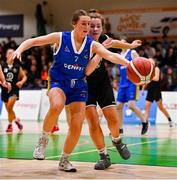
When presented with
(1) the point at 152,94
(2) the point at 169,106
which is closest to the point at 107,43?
(1) the point at 152,94

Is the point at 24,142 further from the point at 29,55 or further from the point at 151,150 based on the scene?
the point at 29,55

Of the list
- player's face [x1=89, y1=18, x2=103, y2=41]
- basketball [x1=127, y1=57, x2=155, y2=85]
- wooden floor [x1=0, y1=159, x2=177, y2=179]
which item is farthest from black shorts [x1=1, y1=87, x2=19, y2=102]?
basketball [x1=127, y1=57, x2=155, y2=85]

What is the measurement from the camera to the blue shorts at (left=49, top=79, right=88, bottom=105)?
627 centimetres

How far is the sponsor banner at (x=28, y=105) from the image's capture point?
19250 mm

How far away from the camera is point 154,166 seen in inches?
267

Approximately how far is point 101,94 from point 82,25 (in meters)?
1.18

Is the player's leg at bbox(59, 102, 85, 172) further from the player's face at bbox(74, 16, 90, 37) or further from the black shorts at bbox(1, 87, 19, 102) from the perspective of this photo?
the black shorts at bbox(1, 87, 19, 102)

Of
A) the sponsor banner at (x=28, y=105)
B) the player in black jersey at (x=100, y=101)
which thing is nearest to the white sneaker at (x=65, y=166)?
the player in black jersey at (x=100, y=101)

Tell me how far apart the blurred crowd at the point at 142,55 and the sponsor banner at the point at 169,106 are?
183 cm

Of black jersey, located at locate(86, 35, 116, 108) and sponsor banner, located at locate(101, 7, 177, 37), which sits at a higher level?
sponsor banner, located at locate(101, 7, 177, 37)

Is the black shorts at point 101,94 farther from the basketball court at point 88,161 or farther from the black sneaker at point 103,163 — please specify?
the basketball court at point 88,161

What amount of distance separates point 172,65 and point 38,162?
1546cm

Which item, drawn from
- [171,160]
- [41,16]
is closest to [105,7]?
[41,16]

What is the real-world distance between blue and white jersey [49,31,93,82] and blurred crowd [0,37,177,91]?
13.5m
